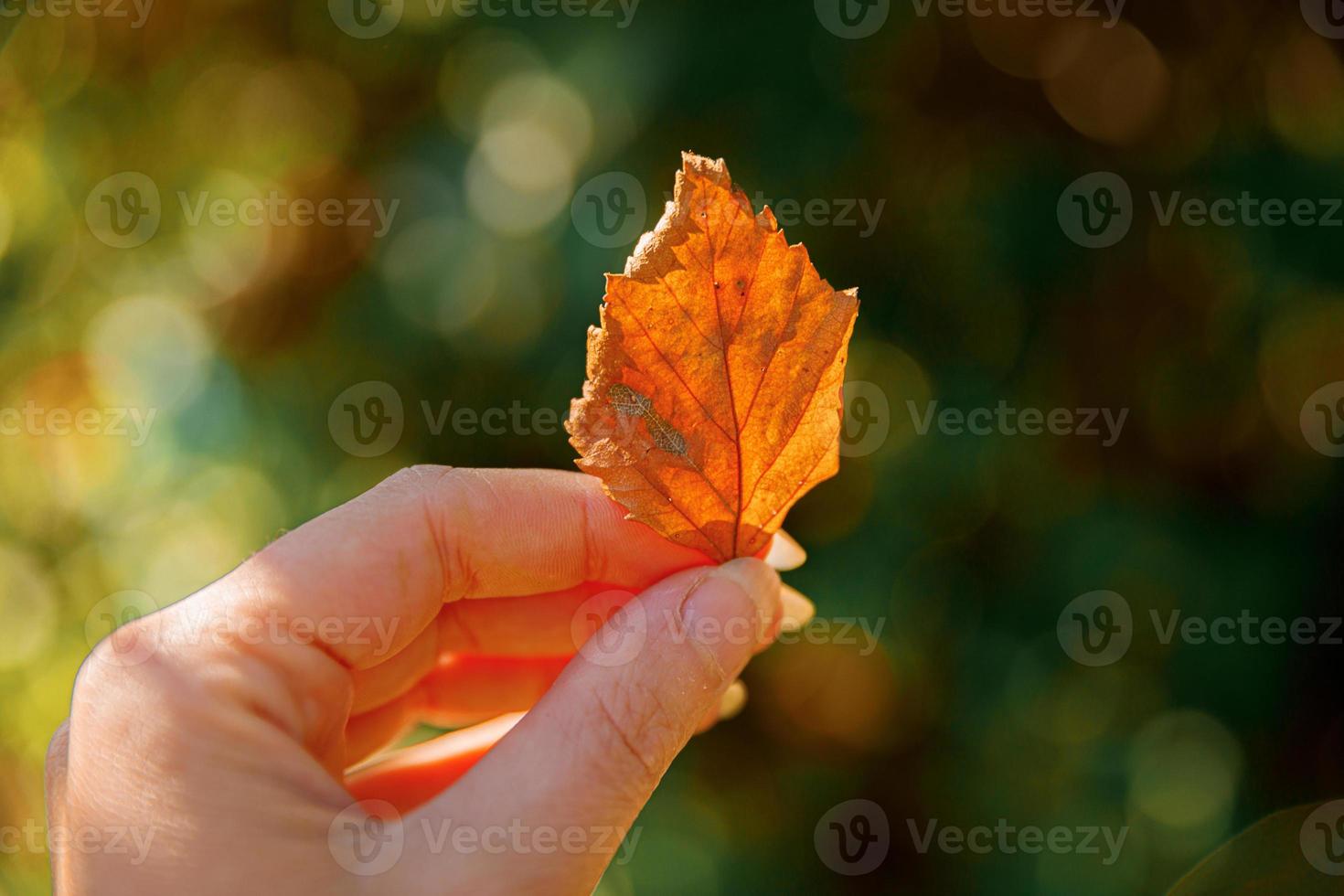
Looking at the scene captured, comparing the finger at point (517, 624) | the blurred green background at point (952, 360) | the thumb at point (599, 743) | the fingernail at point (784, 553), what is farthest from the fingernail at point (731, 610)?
the blurred green background at point (952, 360)

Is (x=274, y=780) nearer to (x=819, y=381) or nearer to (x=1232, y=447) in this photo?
(x=819, y=381)

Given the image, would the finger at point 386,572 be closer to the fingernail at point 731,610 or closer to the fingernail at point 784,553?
the fingernail at point 731,610

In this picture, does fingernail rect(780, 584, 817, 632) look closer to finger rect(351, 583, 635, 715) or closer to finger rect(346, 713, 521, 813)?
finger rect(351, 583, 635, 715)

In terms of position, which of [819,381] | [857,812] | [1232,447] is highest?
[819,381]

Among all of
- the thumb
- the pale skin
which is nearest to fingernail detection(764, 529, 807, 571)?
the pale skin

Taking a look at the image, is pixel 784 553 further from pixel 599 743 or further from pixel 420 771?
pixel 420 771

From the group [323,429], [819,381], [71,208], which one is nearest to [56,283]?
[71,208]
